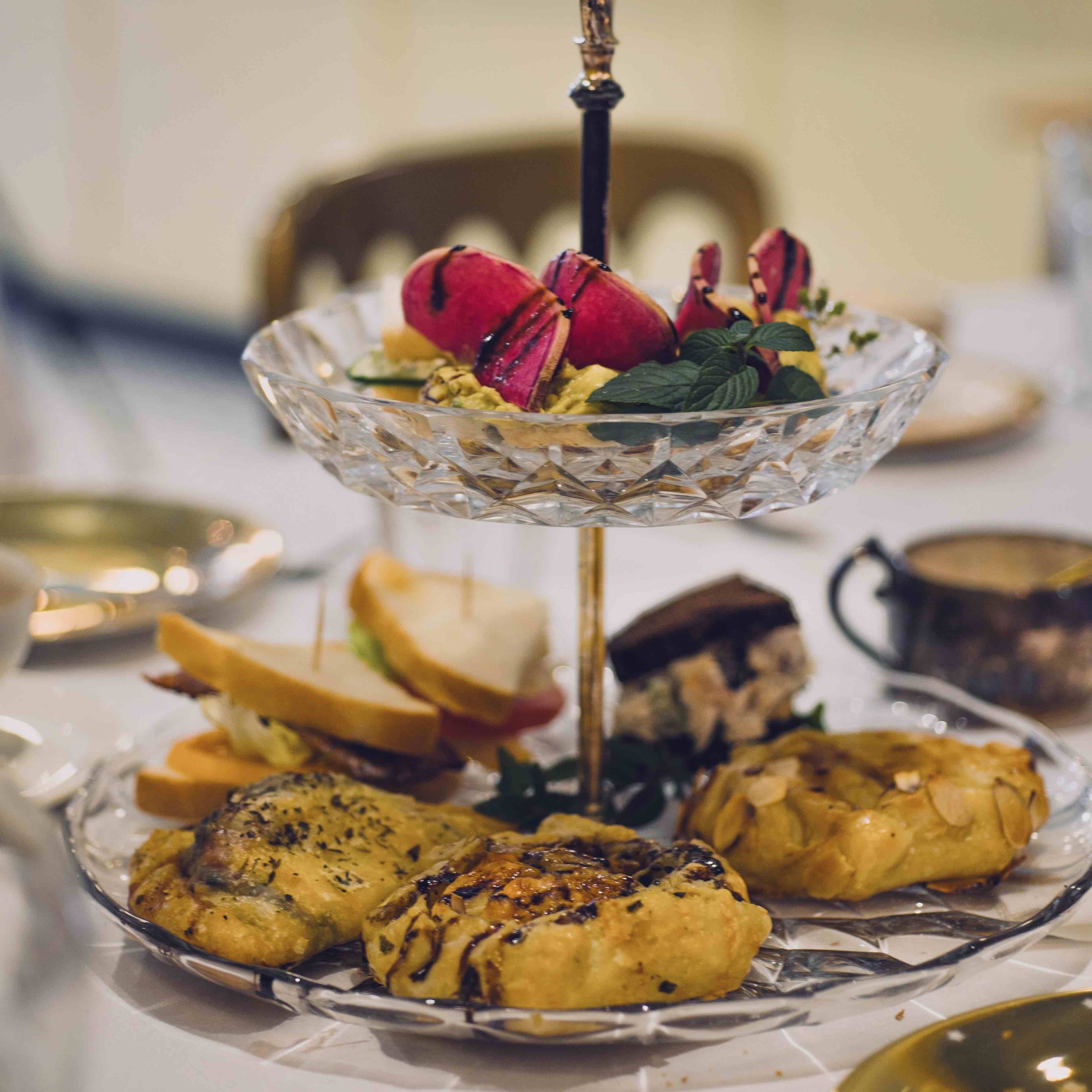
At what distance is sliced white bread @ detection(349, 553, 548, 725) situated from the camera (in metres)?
0.81

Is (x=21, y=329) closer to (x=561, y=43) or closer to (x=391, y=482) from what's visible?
(x=561, y=43)

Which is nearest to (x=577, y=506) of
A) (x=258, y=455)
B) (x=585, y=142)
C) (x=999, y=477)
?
(x=585, y=142)

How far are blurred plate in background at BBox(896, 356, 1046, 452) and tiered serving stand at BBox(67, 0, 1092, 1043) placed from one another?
0.80 meters

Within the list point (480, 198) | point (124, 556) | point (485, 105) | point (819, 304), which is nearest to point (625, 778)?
point (819, 304)

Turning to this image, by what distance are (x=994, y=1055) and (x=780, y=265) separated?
40cm

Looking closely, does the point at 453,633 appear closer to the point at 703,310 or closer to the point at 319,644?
the point at 319,644

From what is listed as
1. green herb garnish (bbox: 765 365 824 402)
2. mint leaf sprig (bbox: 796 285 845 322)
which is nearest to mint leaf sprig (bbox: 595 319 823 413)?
Result: green herb garnish (bbox: 765 365 824 402)

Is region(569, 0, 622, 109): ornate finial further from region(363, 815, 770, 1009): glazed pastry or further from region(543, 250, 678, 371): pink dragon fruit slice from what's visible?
region(363, 815, 770, 1009): glazed pastry

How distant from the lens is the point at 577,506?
22.7 inches

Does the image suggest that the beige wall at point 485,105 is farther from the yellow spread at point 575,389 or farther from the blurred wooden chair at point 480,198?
the yellow spread at point 575,389

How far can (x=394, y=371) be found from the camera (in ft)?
2.20

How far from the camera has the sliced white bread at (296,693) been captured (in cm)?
74

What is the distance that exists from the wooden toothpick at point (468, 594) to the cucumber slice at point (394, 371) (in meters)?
0.22

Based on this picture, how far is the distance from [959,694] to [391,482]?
1.45 feet
